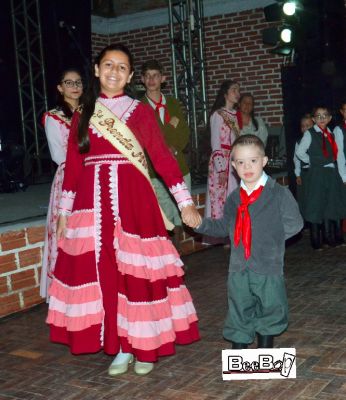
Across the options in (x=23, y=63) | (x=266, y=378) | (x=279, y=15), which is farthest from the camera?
(x=23, y=63)

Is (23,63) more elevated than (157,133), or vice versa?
(23,63)

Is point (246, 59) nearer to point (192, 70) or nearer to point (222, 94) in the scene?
point (192, 70)

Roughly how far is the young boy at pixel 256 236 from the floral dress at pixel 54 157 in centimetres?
153

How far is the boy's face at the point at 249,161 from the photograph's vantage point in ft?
10.6

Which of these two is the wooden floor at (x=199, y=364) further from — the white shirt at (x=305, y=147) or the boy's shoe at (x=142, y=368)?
the white shirt at (x=305, y=147)

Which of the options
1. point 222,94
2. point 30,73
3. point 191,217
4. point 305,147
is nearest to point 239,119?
point 222,94

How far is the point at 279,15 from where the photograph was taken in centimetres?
784

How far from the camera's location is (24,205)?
6801 mm

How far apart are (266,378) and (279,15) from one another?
19.0 feet

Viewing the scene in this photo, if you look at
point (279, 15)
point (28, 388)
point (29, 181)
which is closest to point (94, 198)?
point (28, 388)

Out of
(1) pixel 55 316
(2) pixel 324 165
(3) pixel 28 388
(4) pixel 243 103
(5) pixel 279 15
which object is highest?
(5) pixel 279 15

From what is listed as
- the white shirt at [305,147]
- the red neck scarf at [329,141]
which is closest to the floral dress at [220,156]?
the white shirt at [305,147]

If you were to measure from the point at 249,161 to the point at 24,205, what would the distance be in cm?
413

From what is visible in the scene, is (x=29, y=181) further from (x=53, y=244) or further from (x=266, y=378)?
(x=266, y=378)
